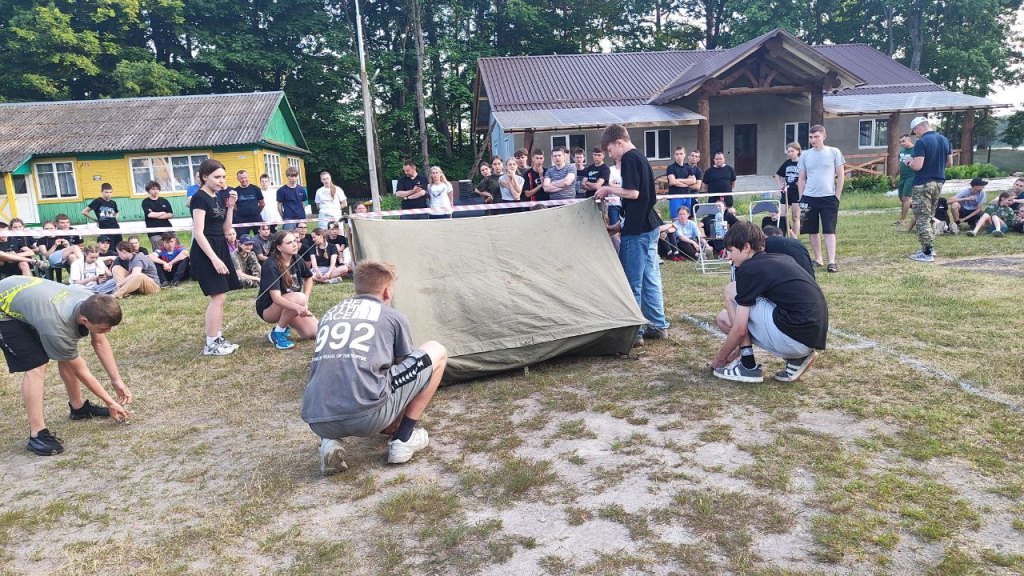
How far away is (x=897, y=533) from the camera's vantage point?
2613 millimetres

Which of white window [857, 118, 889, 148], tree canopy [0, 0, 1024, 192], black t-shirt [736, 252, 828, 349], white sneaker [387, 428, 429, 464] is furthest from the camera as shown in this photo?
tree canopy [0, 0, 1024, 192]

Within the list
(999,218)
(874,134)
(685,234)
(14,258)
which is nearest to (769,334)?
(685,234)

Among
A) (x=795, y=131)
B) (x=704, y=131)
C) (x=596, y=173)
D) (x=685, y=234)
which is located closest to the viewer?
(x=596, y=173)

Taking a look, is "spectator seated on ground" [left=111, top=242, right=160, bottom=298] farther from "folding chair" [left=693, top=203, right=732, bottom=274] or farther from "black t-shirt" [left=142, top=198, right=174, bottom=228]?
"folding chair" [left=693, top=203, right=732, bottom=274]

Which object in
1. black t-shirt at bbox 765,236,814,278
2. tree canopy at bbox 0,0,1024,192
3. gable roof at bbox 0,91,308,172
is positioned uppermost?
tree canopy at bbox 0,0,1024,192

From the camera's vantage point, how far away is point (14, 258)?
27.1 ft

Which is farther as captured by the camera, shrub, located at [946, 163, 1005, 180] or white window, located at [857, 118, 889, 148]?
white window, located at [857, 118, 889, 148]

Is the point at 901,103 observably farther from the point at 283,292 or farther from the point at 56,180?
the point at 56,180

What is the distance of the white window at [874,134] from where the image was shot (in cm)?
→ 2597

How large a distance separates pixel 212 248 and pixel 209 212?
313 millimetres

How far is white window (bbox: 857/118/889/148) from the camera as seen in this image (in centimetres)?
2597

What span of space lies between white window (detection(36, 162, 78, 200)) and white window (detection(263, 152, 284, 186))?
6602 millimetres

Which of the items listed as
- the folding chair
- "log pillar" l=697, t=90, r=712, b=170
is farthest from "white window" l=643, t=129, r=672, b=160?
the folding chair

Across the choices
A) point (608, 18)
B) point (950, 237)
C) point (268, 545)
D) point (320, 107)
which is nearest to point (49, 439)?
point (268, 545)
